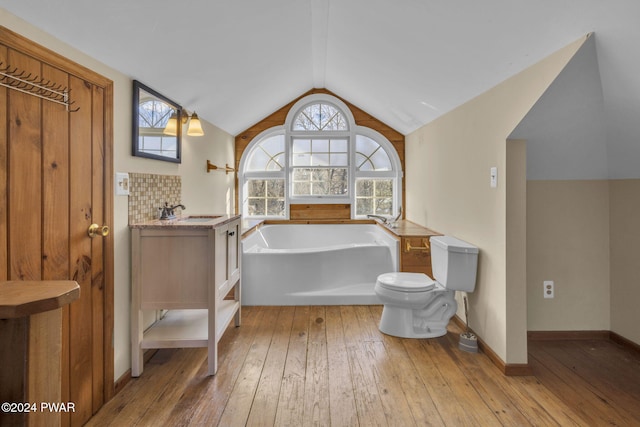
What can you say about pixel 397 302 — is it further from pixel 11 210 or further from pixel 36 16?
pixel 36 16

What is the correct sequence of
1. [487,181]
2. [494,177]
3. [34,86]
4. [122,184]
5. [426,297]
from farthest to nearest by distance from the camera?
[426,297] < [487,181] < [494,177] < [122,184] < [34,86]

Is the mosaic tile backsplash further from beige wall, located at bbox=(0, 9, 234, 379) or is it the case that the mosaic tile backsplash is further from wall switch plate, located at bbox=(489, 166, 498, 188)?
wall switch plate, located at bbox=(489, 166, 498, 188)

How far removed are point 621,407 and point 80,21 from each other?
297 cm

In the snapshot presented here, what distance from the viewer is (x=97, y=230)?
180 centimetres

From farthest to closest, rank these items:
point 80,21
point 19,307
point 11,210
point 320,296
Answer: point 320,296
point 80,21
point 11,210
point 19,307

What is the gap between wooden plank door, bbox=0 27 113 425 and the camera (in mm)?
1337

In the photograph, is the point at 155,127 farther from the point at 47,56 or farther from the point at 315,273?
the point at 315,273

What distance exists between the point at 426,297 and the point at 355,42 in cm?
199

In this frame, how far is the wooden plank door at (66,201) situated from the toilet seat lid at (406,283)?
1.76 m

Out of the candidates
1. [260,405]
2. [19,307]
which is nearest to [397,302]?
[260,405]

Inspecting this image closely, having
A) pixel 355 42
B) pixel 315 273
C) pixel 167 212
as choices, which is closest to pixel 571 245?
pixel 315 273

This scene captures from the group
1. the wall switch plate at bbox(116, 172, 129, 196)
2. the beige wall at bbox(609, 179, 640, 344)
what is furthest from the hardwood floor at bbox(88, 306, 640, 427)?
the wall switch plate at bbox(116, 172, 129, 196)

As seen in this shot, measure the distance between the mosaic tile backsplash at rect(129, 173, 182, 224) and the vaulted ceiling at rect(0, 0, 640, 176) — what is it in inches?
22.9

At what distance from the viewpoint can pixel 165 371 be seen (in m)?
2.21
